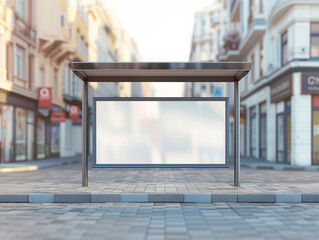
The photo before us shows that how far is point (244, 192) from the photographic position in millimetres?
8797

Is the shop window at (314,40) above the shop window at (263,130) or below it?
above

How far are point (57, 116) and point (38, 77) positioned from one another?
2.62 meters

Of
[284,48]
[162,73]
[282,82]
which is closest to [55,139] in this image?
[282,82]

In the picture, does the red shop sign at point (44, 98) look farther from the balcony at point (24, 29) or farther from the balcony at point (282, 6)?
the balcony at point (282, 6)

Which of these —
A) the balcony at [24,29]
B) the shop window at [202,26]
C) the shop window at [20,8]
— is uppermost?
the shop window at [202,26]

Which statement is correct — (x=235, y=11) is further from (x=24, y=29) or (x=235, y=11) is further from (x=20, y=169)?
(x=20, y=169)

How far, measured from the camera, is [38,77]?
26.7 meters

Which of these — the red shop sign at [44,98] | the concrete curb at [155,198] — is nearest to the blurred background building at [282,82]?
the concrete curb at [155,198]

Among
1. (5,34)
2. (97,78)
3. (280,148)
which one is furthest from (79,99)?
(97,78)

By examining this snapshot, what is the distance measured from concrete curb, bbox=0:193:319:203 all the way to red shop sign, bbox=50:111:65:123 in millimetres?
18812

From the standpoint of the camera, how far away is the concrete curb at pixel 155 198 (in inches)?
333

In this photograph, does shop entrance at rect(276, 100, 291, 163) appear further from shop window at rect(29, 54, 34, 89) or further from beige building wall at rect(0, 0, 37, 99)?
shop window at rect(29, 54, 34, 89)

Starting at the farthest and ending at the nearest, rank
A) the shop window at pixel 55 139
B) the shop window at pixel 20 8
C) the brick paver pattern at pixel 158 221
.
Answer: the shop window at pixel 55 139
the shop window at pixel 20 8
the brick paver pattern at pixel 158 221

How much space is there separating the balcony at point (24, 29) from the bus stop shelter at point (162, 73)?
1448cm
